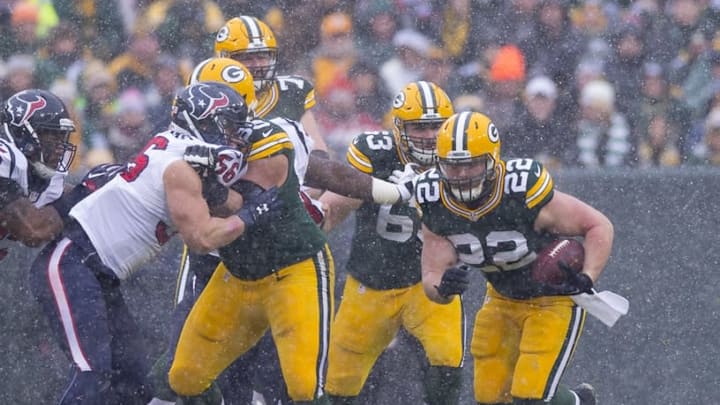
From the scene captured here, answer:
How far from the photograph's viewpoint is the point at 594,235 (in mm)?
5738

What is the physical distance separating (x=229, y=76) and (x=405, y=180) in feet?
3.07

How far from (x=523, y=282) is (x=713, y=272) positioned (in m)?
1.93

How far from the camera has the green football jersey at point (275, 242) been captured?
19.4 feet

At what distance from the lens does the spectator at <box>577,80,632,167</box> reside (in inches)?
327

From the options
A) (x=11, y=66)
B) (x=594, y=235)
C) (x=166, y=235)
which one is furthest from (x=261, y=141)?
(x=11, y=66)

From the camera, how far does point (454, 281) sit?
19.0 feet

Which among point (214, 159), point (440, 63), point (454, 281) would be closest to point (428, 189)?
point (454, 281)

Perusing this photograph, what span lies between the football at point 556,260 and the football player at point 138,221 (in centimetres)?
110

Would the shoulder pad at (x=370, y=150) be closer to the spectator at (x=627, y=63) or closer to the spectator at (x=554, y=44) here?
the spectator at (x=554, y=44)

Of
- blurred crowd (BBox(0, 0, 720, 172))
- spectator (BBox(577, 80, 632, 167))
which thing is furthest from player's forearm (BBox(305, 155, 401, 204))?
spectator (BBox(577, 80, 632, 167))

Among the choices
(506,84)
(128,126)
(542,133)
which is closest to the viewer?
(542,133)

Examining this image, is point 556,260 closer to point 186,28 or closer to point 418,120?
point 418,120

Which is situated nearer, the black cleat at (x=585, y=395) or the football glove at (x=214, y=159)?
the football glove at (x=214, y=159)

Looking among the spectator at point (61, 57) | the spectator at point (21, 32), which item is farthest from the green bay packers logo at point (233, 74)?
the spectator at point (21, 32)
